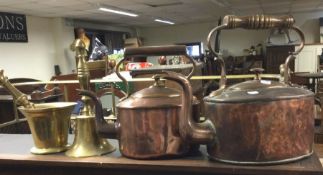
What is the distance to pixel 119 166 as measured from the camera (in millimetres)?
869

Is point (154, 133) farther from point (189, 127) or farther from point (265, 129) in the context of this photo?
point (265, 129)

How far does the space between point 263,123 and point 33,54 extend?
27.0ft

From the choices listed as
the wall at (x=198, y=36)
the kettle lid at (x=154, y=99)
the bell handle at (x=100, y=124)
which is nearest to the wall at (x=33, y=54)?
the wall at (x=198, y=36)

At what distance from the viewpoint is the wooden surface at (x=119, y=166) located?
761 millimetres

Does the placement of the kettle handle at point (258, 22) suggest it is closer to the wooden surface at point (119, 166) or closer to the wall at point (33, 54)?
the wooden surface at point (119, 166)

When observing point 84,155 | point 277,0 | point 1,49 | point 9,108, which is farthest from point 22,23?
point 84,155

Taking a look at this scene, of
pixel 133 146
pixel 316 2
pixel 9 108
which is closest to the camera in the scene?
pixel 133 146

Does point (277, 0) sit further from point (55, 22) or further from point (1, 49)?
point (1, 49)

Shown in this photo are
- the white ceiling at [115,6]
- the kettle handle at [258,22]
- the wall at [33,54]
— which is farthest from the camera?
the wall at [33,54]

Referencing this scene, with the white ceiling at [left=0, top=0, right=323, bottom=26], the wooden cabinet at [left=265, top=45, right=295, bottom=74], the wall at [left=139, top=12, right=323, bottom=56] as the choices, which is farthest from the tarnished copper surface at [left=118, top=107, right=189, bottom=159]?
the wall at [left=139, top=12, right=323, bottom=56]

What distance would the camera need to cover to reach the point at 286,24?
2.90 ft

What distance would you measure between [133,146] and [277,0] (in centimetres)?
784

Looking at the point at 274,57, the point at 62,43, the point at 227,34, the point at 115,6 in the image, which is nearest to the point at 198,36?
the point at 227,34

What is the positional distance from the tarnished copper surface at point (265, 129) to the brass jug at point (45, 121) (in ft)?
1.60
